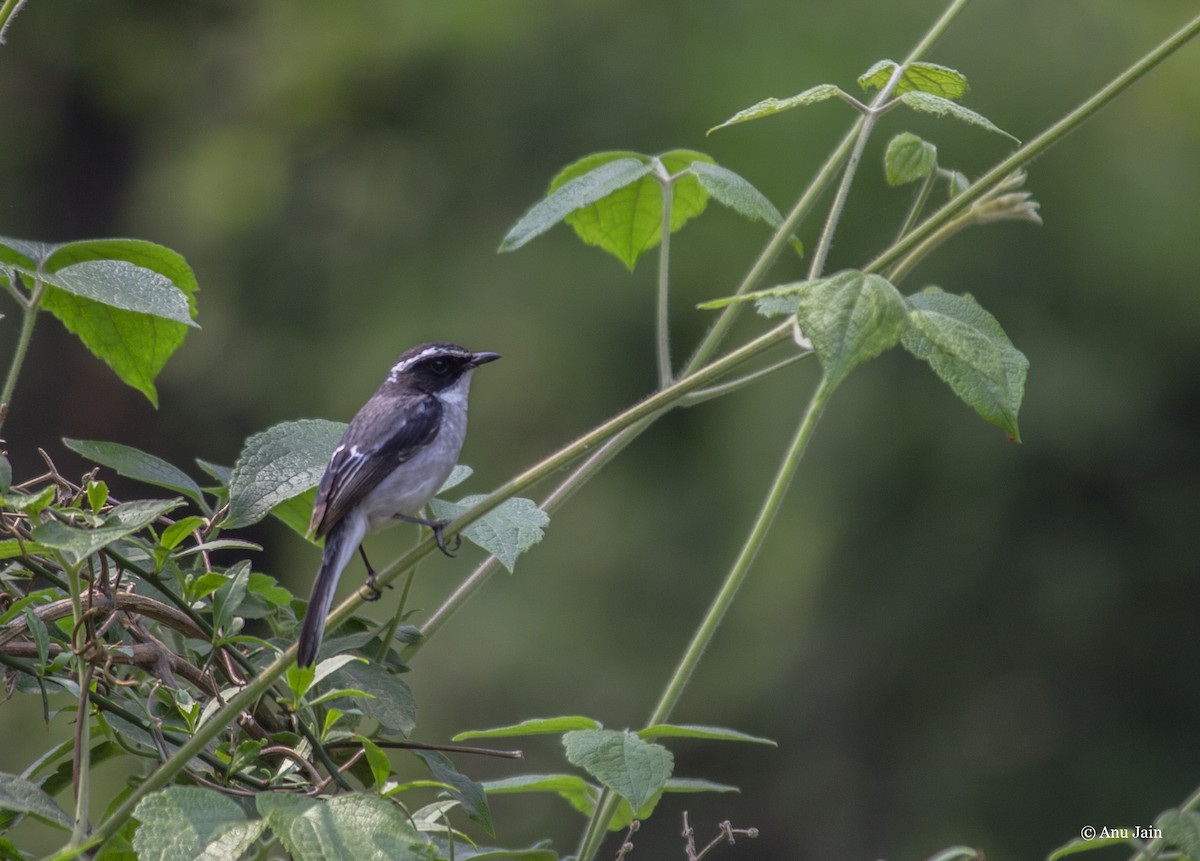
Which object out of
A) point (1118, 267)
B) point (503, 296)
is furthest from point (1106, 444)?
point (503, 296)

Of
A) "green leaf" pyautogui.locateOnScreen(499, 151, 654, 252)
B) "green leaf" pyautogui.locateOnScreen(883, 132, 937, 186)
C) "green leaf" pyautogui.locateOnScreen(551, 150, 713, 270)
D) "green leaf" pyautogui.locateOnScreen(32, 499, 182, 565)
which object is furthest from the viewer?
"green leaf" pyautogui.locateOnScreen(551, 150, 713, 270)

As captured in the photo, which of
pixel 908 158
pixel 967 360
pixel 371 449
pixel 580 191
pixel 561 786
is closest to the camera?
pixel 967 360

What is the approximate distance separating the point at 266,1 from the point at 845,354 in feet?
44.7

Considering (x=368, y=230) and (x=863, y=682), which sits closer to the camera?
(x=863, y=682)

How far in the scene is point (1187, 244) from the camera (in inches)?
311

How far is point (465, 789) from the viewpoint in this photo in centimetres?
205

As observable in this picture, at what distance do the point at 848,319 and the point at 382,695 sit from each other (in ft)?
3.20

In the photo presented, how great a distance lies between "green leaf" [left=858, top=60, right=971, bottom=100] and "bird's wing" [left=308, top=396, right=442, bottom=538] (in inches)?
75.2

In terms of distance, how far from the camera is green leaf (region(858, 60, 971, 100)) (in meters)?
2.17

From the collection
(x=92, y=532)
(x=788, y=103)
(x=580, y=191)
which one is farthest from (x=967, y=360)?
(x=92, y=532)

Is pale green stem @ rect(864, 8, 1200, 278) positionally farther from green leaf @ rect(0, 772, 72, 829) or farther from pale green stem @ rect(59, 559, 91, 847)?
green leaf @ rect(0, 772, 72, 829)

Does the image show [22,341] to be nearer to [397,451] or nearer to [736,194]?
[736,194]

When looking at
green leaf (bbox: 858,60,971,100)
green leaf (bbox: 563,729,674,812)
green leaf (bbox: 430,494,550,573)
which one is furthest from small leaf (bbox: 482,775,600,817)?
green leaf (bbox: 858,60,971,100)

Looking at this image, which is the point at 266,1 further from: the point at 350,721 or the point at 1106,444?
the point at 350,721
